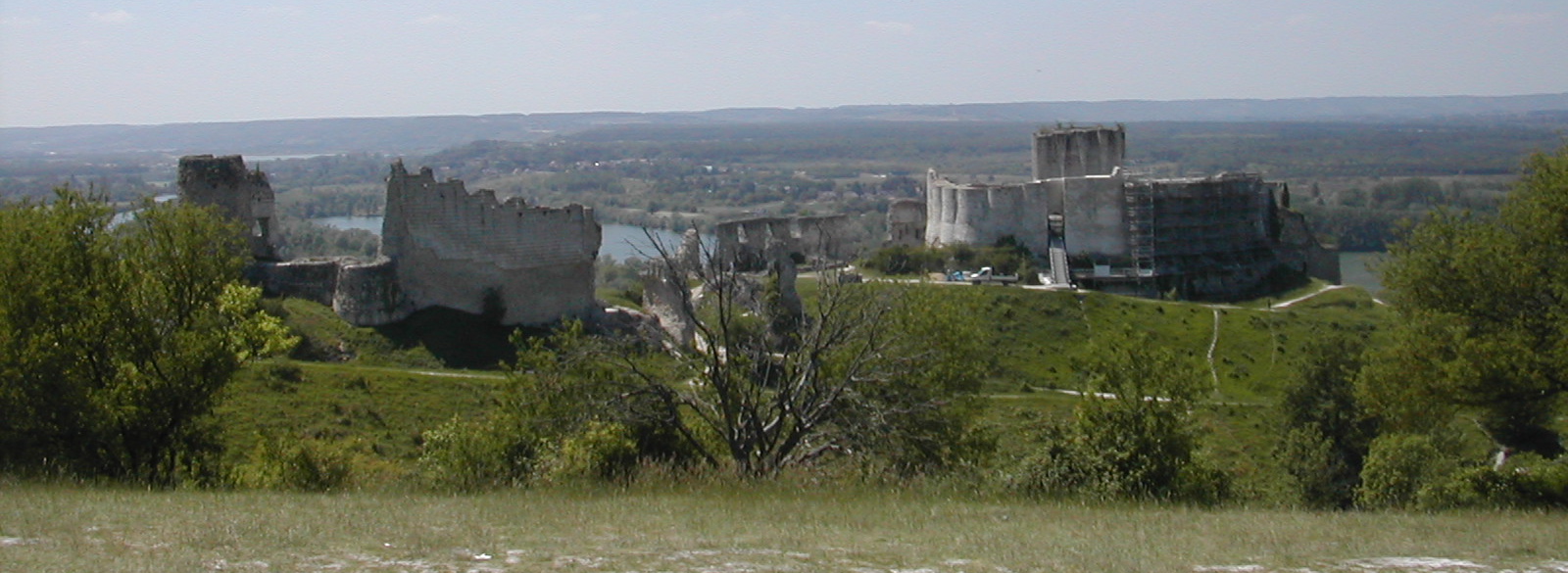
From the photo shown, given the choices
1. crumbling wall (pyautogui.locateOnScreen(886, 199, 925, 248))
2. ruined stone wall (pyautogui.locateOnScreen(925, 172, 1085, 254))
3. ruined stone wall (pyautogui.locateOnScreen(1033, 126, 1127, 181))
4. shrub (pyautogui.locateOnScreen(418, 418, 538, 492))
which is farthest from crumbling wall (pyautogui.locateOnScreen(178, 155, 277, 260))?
ruined stone wall (pyautogui.locateOnScreen(1033, 126, 1127, 181))

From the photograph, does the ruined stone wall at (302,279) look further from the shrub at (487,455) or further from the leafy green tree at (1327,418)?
the leafy green tree at (1327,418)

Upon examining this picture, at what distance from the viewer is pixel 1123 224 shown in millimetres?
59625

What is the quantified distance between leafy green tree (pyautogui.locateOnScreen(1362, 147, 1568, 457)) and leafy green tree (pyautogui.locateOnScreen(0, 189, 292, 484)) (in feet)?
51.9

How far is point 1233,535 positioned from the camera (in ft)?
43.3

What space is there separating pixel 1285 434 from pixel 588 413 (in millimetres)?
18479

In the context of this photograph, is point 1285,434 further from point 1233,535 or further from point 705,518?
point 705,518

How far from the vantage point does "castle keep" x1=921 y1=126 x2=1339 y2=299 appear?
59312 mm

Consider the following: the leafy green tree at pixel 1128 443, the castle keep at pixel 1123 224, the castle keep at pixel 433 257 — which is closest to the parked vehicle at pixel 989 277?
the castle keep at pixel 1123 224

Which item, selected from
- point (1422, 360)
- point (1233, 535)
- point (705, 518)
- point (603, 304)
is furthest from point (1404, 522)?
point (603, 304)

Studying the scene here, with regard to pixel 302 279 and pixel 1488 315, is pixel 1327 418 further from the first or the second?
pixel 302 279

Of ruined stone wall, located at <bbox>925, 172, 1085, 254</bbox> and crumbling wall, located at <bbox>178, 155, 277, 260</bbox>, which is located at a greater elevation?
crumbling wall, located at <bbox>178, 155, 277, 260</bbox>

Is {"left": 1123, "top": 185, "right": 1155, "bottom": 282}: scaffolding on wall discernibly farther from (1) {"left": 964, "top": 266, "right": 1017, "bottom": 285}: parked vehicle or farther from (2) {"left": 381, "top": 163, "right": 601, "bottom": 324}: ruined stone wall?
(2) {"left": 381, "top": 163, "right": 601, "bottom": 324}: ruined stone wall

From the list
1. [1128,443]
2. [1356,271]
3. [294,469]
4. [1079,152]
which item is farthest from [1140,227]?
[294,469]

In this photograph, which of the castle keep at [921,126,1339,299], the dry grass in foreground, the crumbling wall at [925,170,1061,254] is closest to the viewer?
the dry grass in foreground
